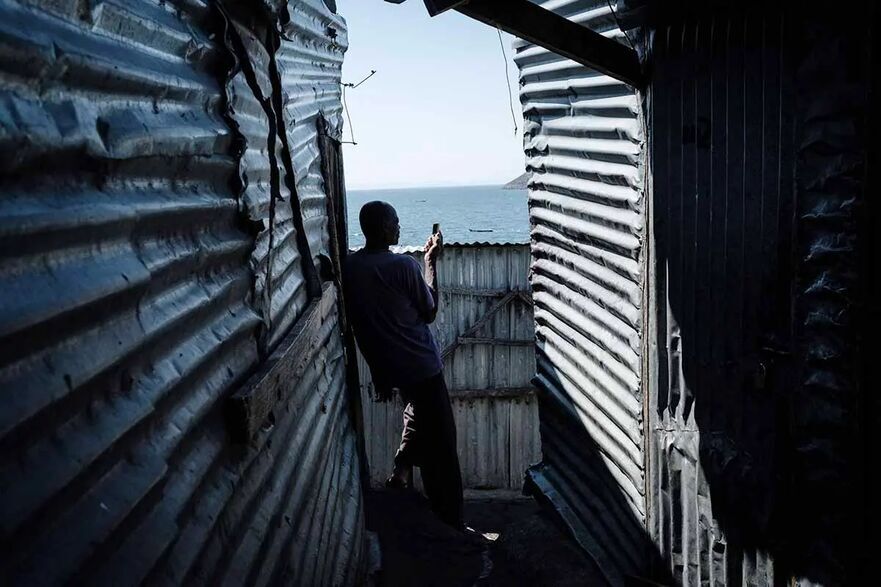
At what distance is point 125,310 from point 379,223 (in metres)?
3.73

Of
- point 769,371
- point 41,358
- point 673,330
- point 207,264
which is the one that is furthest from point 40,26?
point 673,330

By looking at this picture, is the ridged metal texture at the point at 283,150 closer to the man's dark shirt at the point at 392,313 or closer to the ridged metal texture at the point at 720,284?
the man's dark shirt at the point at 392,313

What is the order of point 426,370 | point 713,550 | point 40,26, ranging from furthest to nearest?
point 426,370 < point 713,550 < point 40,26

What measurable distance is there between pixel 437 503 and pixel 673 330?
2.72m

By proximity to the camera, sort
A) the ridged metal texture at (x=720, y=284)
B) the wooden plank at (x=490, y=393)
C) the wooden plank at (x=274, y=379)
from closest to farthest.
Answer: the wooden plank at (x=274, y=379)
the ridged metal texture at (x=720, y=284)
the wooden plank at (x=490, y=393)

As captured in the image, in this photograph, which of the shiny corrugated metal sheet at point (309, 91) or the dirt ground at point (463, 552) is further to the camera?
the dirt ground at point (463, 552)

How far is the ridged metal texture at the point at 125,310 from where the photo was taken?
1218mm

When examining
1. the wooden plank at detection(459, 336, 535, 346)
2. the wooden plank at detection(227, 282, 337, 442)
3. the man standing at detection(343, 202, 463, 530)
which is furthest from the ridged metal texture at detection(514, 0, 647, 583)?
the wooden plank at detection(459, 336, 535, 346)

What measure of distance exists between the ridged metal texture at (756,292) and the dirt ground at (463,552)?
1.40 m

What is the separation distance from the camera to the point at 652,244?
3885 millimetres

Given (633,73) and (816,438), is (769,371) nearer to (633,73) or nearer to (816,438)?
(816,438)

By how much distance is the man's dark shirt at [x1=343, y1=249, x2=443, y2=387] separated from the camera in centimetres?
518

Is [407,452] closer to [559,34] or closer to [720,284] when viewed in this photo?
[720,284]

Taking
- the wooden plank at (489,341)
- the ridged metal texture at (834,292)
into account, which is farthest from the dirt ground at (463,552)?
the wooden plank at (489,341)
